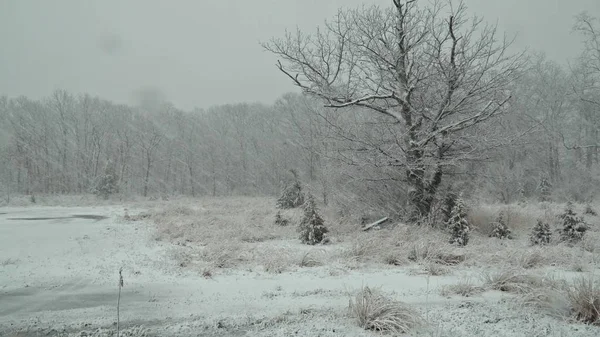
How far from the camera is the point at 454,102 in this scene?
10547 millimetres

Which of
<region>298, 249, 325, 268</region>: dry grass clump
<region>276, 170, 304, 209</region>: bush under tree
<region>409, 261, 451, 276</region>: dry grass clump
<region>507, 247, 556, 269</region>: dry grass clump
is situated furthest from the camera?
<region>276, 170, 304, 209</region>: bush under tree

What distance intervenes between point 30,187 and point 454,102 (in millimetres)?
48795

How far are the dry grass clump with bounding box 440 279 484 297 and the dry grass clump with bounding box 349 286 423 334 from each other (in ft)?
3.85

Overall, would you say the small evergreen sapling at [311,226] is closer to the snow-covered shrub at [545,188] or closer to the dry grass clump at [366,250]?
the dry grass clump at [366,250]

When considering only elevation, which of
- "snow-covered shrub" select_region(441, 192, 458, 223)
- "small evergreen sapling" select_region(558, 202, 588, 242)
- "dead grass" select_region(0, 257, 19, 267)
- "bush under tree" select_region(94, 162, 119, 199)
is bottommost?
"dead grass" select_region(0, 257, 19, 267)

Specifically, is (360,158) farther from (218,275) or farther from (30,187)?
(30,187)

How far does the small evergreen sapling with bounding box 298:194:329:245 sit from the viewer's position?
9164 mm

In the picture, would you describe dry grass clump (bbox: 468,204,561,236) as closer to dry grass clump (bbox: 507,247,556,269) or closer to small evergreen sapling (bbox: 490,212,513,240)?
small evergreen sapling (bbox: 490,212,513,240)

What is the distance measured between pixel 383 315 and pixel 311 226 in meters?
5.31

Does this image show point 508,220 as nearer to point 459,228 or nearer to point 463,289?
point 459,228

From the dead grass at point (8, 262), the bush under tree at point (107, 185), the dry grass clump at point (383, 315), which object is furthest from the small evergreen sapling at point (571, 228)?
the bush under tree at point (107, 185)

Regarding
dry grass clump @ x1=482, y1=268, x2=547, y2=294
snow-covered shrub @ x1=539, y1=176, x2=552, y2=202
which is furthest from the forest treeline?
dry grass clump @ x1=482, y1=268, x2=547, y2=294

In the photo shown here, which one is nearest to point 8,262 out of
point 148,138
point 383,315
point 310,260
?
point 310,260

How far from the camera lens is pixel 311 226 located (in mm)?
9188
